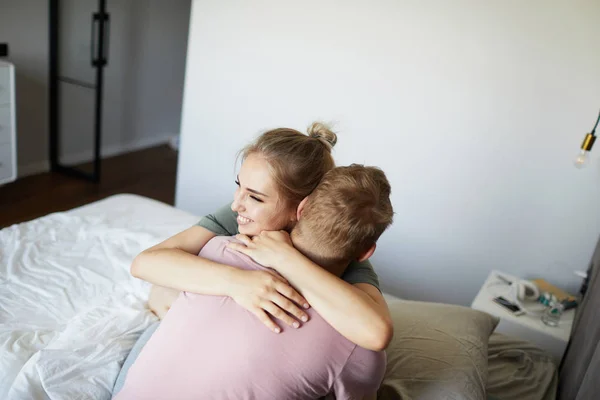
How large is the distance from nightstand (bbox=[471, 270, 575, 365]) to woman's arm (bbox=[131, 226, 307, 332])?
1.28 m

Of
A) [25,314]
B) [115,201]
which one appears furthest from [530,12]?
[25,314]

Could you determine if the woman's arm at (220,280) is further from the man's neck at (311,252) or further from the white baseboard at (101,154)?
the white baseboard at (101,154)

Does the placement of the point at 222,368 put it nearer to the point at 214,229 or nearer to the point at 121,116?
the point at 214,229

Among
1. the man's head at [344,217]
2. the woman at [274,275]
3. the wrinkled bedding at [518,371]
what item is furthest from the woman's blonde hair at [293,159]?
the wrinkled bedding at [518,371]

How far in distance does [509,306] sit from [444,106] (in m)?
0.90

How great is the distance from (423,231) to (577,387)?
3.97 ft

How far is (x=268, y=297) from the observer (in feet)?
2.93

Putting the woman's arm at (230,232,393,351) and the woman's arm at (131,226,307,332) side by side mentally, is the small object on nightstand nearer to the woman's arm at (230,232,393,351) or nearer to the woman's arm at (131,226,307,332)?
the woman's arm at (230,232,393,351)

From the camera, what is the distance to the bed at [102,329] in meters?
1.13

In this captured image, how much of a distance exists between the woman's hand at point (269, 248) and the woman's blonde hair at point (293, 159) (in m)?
0.14

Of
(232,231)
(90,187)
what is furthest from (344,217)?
(90,187)

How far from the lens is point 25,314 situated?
54.1 inches

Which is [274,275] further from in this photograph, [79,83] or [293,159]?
[79,83]

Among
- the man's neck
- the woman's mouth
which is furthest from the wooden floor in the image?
the man's neck
